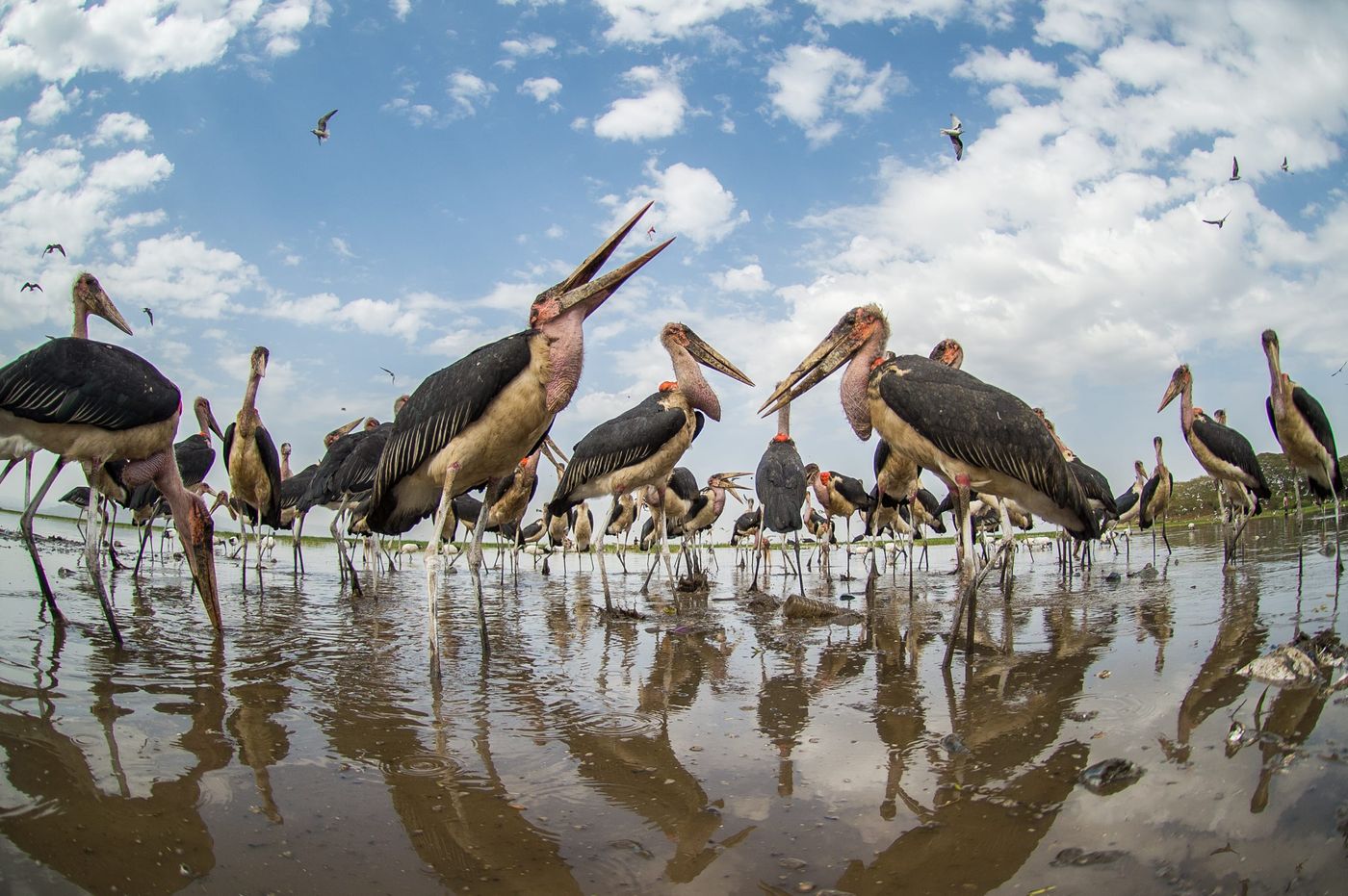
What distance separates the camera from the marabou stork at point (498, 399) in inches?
235

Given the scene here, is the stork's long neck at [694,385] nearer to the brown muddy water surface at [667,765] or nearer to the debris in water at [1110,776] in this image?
the brown muddy water surface at [667,765]

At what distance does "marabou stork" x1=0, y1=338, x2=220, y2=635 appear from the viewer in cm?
654

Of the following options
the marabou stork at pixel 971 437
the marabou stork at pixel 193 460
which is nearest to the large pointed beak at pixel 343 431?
the marabou stork at pixel 193 460

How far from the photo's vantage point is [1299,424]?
40.8ft

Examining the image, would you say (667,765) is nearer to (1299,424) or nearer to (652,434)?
(652,434)

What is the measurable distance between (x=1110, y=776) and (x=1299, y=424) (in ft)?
39.6

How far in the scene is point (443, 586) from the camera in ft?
46.2

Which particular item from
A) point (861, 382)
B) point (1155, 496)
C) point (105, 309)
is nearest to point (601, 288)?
point (861, 382)

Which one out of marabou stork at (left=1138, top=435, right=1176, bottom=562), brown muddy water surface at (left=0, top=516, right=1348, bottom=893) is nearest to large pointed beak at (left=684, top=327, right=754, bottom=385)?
brown muddy water surface at (left=0, top=516, right=1348, bottom=893)

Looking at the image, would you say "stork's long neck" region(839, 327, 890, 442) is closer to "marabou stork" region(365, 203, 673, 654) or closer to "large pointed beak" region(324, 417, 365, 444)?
"marabou stork" region(365, 203, 673, 654)

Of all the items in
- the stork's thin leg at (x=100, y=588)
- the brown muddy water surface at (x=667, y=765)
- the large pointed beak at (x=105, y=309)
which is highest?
the large pointed beak at (x=105, y=309)

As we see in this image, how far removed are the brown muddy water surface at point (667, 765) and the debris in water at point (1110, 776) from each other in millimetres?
62

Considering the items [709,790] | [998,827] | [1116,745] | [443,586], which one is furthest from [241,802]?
[443,586]

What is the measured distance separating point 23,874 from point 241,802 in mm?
722
